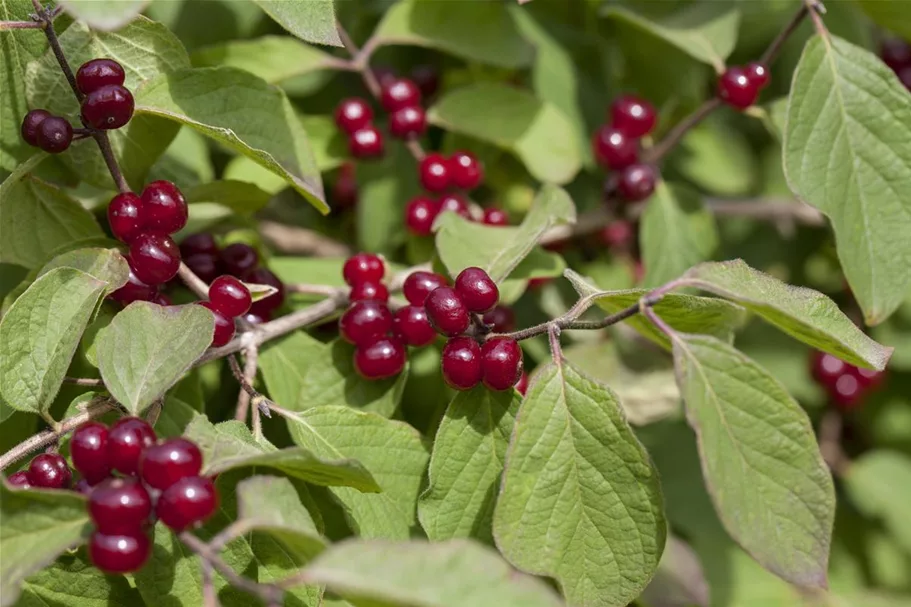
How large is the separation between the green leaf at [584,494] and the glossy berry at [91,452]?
0.47 meters

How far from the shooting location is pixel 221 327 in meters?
1.20

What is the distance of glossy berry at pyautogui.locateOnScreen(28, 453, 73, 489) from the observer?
1.07 meters

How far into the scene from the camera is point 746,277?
3.41 feet

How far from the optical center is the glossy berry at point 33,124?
1185 mm

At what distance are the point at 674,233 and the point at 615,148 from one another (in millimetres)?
206

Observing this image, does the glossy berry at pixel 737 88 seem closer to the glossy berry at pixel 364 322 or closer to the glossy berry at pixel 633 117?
the glossy berry at pixel 633 117

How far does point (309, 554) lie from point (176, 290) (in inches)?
25.1

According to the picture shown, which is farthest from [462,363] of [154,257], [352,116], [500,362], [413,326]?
[352,116]

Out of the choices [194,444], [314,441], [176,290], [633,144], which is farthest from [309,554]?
[633,144]

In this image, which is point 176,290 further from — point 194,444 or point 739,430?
point 739,430

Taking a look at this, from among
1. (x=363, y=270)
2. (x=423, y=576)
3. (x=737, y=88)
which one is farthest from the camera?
(x=737, y=88)

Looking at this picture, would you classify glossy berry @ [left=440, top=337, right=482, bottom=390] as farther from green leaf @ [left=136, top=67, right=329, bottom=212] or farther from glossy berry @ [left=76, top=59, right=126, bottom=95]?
glossy berry @ [left=76, top=59, right=126, bottom=95]

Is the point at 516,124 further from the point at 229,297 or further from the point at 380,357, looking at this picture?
the point at 229,297

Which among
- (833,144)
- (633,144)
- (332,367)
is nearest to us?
(332,367)
